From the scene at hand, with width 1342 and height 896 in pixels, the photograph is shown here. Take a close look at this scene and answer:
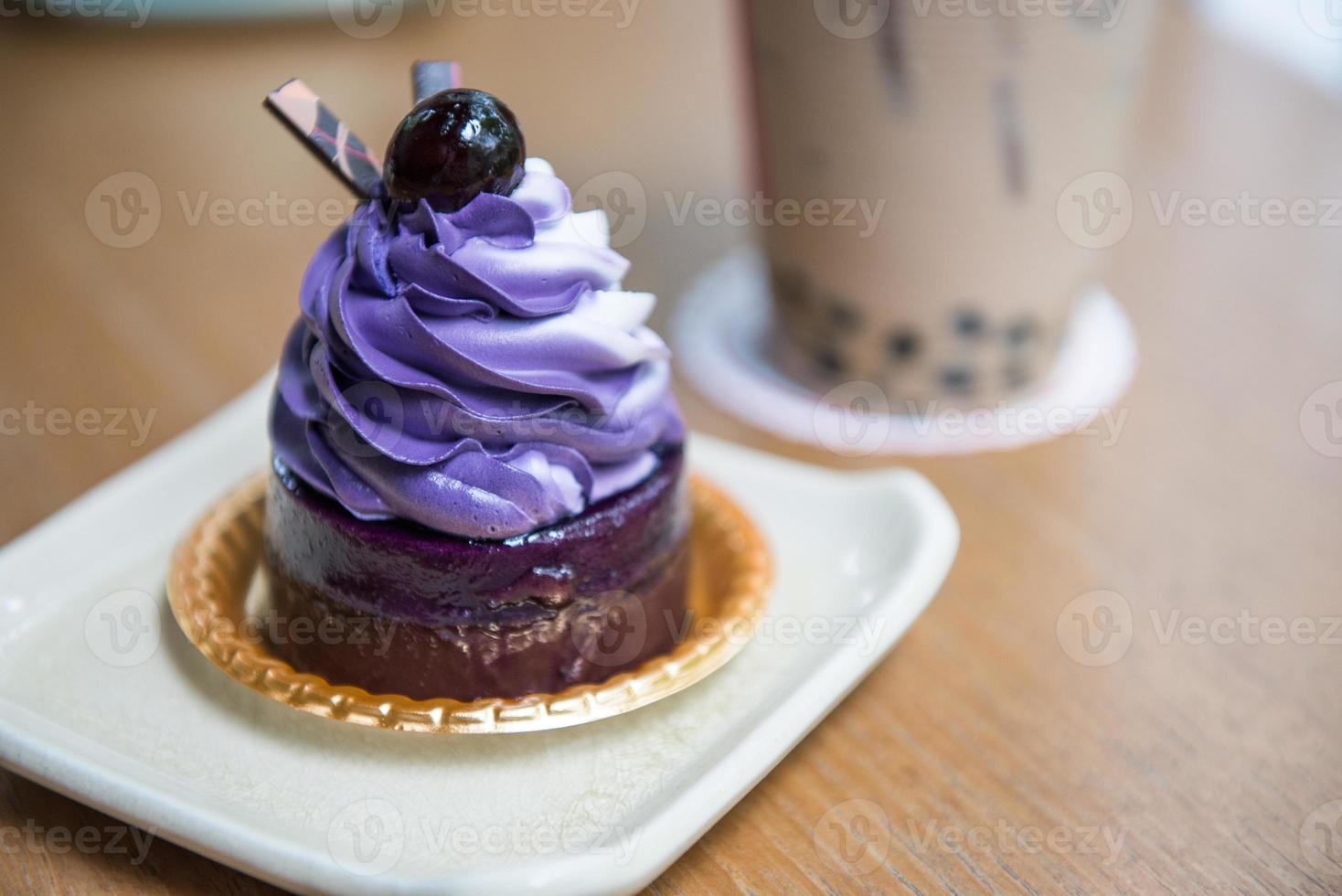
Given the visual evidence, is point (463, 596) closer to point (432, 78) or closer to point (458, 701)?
point (458, 701)

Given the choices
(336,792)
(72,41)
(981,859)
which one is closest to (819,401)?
(981,859)

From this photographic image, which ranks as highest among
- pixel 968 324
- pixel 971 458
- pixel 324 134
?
pixel 324 134

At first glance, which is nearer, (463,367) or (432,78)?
(463,367)

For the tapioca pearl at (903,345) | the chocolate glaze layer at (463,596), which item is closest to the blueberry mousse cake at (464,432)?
the chocolate glaze layer at (463,596)

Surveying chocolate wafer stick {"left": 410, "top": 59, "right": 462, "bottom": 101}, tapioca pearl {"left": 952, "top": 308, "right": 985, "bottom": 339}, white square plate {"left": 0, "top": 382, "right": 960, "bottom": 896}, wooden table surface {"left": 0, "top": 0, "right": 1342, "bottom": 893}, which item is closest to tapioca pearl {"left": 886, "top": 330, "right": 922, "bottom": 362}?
tapioca pearl {"left": 952, "top": 308, "right": 985, "bottom": 339}

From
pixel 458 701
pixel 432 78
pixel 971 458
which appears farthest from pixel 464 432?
pixel 971 458

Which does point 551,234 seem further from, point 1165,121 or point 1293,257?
point 1165,121

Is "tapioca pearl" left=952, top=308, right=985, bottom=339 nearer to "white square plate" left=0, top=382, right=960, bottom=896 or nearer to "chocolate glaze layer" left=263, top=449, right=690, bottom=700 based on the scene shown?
"white square plate" left=0, top=382, right=960, bottom=896
